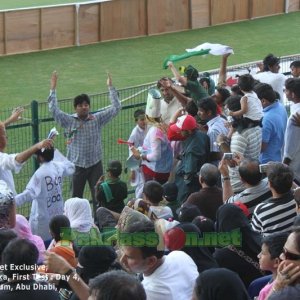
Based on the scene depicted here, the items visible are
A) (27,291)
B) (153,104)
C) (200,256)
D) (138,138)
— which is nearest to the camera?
(27,291)

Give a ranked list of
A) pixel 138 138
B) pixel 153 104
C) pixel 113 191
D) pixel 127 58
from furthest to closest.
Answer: pixel 127 58 < pixel 138 138 < pixel 153 104 < pixel 113 191

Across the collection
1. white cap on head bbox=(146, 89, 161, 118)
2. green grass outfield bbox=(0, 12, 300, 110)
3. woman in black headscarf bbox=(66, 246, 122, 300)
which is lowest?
green grass outfield bbox=(0, 12, 300, 110)

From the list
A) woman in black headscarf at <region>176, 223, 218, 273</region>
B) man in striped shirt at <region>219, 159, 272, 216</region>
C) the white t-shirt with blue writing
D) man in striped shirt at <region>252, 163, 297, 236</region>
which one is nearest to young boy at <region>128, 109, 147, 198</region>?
the white t-shirt with blue writing

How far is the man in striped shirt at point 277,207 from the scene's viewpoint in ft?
24.4

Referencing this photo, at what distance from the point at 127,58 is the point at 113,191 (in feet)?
39.1

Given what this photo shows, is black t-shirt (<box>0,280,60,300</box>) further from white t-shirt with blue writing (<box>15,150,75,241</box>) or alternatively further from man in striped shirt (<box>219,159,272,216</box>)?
white t-shirt with blue writing (<box>15,150,75,241</box>)

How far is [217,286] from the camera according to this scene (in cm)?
519

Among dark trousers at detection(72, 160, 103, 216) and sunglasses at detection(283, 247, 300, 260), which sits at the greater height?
sunglasses at detection(283, 247, 300, 260)

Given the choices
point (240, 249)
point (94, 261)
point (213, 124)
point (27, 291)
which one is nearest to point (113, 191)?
point (213, 124)

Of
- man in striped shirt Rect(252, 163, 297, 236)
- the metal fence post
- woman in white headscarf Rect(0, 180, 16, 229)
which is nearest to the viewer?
man in striped shirt Rect(252, 163, 297, 236)

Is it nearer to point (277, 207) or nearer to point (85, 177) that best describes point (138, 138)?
point (85, 177)

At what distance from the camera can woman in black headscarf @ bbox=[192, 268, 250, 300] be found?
5.19 meters

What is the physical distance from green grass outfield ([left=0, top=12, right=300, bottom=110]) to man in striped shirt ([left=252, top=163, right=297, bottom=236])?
33.5 feet

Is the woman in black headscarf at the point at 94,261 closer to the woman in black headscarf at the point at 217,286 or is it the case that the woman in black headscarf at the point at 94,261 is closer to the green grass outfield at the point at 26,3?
the woman in black headscarf at the point at 217,286
